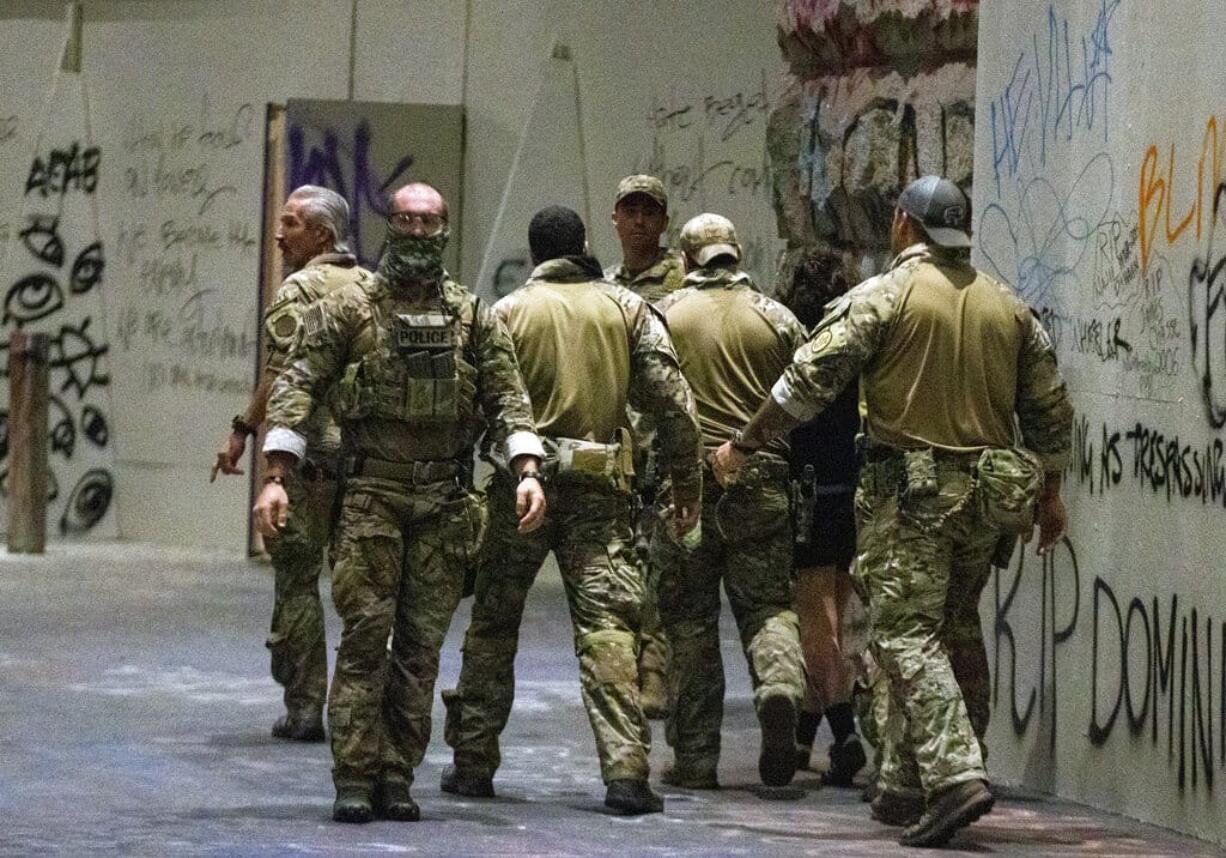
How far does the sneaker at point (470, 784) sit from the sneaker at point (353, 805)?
26.0 inches

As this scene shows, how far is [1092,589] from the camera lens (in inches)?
345


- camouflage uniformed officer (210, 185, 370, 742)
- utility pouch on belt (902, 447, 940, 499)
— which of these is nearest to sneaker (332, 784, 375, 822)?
camouflage uniformed officer (210, 185, 370, 742)

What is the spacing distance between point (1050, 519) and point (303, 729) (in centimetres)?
308

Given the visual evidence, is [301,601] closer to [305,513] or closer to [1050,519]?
[305,513]

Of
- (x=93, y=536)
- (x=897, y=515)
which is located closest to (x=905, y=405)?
(x=897, y=515)

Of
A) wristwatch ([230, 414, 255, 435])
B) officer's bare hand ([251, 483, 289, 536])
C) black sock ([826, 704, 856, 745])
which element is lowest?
black sock ([826, 704, 856, 745])

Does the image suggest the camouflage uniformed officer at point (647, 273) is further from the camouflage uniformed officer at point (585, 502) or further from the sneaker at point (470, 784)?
the sneaker at point (470, 784)

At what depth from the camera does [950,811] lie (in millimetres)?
7684

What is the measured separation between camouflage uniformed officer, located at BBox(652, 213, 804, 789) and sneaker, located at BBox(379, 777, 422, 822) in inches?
48.7

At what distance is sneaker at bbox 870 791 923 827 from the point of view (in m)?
8.12

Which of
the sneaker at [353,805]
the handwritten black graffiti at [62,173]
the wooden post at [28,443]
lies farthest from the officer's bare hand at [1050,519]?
the handwritten black graffiti at [62,173]

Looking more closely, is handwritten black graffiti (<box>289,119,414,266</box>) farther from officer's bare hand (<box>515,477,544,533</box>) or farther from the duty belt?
officer's bare hand (<box>515,477,544,533</box>)

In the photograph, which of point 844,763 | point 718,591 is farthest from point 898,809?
point 718,591

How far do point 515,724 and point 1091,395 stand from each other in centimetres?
276
